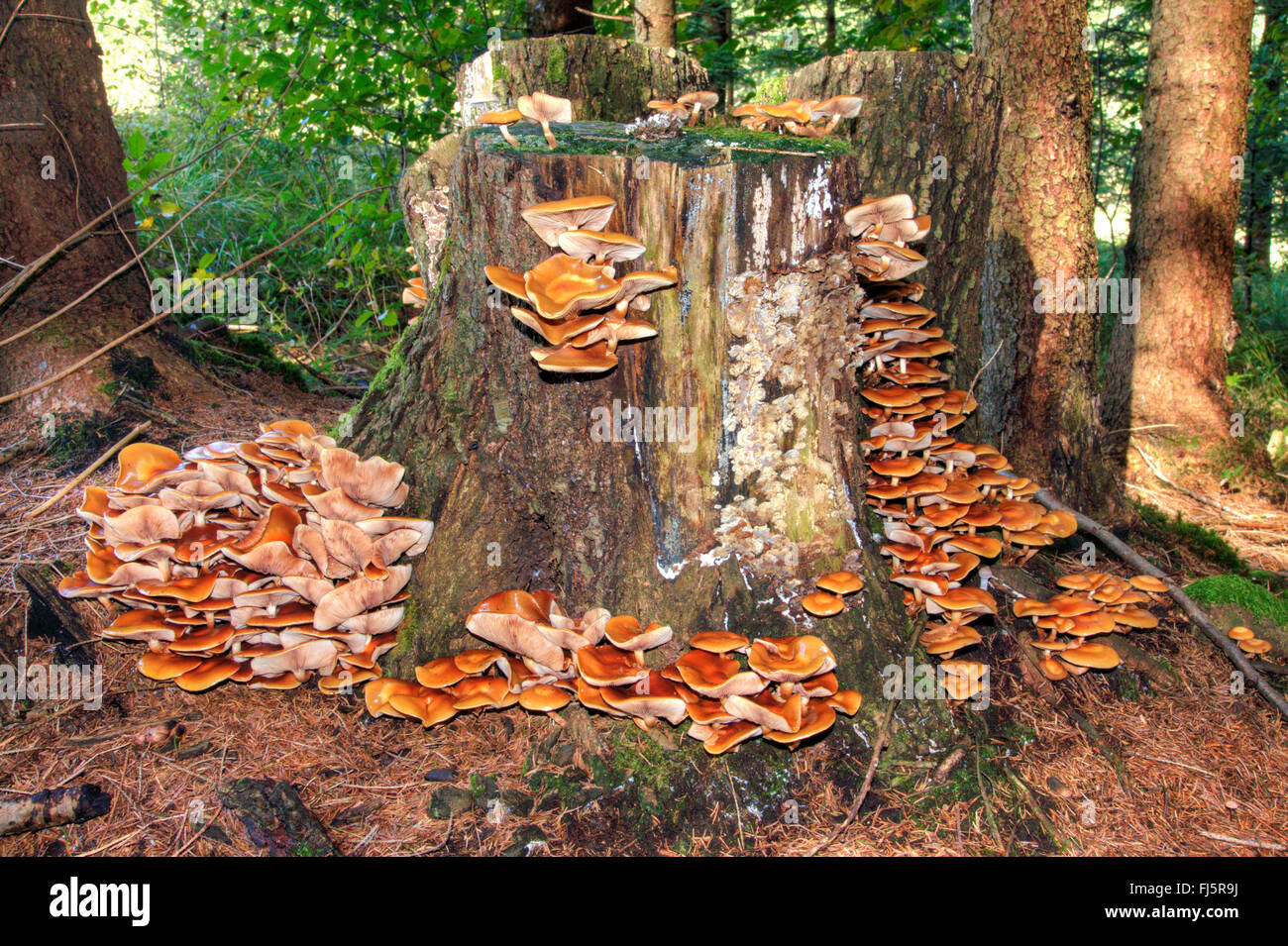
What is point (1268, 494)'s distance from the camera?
715cm

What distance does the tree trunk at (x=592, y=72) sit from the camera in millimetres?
5512

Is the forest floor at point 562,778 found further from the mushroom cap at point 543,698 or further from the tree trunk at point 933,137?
the tree trunk at point 933,137

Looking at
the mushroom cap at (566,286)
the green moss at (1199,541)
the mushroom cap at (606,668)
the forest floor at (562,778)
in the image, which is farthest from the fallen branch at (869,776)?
the green moss at (1199,541)

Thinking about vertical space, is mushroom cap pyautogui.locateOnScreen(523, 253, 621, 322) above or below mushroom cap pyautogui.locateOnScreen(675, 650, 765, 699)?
above

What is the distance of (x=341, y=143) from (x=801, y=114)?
8754mm

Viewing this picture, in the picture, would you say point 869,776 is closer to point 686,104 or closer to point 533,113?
point 533,113

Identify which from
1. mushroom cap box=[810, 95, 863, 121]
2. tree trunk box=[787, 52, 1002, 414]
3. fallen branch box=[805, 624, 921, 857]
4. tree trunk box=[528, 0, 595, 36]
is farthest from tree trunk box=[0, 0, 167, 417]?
fallen branch box=[805, 624, 921, 857]

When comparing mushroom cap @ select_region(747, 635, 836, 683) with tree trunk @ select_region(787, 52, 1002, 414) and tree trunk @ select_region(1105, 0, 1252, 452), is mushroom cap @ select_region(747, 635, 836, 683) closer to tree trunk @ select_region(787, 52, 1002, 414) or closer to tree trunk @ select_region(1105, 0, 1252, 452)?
tree trunk @ select_region(787, 52, 1002, 414)

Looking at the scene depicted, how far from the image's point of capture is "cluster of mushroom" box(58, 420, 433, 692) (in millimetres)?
3307

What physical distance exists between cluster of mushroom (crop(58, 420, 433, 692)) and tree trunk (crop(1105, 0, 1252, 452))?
24.0 ft

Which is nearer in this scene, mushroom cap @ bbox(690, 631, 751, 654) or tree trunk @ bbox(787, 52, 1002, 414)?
mushroom cap @ bbox(690, 631, 751, 654)

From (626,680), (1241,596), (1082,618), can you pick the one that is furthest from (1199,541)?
(626,680)

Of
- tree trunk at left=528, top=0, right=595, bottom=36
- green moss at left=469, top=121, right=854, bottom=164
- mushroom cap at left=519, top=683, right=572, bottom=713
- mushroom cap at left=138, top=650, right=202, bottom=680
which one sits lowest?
mushroom cap at left=519, top=683, right=572, bottom=713

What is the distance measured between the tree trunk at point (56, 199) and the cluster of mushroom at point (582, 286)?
407 cm
